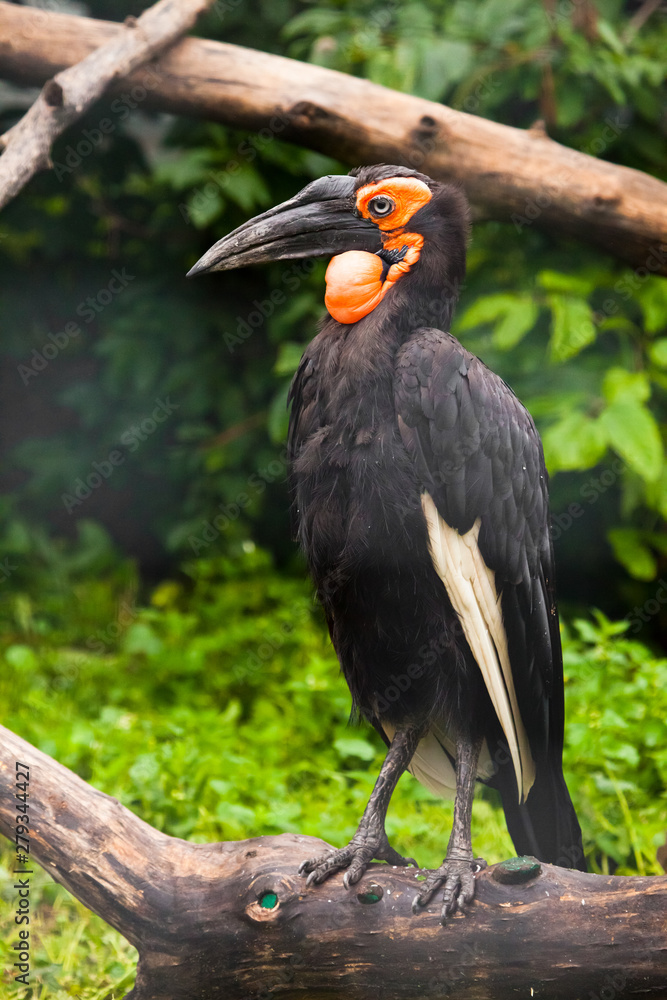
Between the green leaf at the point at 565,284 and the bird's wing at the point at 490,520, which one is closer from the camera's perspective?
the bird's wing at the point at 490,520

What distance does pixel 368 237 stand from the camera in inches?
86.0

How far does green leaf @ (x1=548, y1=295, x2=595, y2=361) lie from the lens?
3.17 metres

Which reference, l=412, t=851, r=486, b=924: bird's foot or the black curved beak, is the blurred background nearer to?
l=412, t=851, r=486, b=924: bird's foot

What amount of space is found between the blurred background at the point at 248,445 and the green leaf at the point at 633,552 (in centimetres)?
2

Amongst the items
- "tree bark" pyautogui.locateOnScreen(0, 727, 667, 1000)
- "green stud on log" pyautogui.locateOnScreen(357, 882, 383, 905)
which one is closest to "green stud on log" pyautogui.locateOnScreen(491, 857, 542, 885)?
"tree bark" pyautogui.locateOnScreen(0, 727, 667, 1000)

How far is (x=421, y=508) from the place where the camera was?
2.02 metres

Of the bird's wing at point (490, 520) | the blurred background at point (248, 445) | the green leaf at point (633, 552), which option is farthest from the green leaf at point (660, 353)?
the bird's wing at point (490, 520)

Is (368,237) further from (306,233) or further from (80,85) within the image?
(80,85)

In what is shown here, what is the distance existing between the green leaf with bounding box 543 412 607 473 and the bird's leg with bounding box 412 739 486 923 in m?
1.23

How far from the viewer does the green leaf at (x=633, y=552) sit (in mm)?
3748

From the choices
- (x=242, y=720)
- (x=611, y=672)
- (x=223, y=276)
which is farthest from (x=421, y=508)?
(x=223, y=276)

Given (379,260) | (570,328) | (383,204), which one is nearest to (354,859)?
(379,260)

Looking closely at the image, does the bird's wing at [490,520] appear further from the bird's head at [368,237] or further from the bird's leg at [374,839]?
the bird's leg at [374,839]

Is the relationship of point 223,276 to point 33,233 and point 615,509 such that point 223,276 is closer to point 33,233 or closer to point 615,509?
point 33,233
